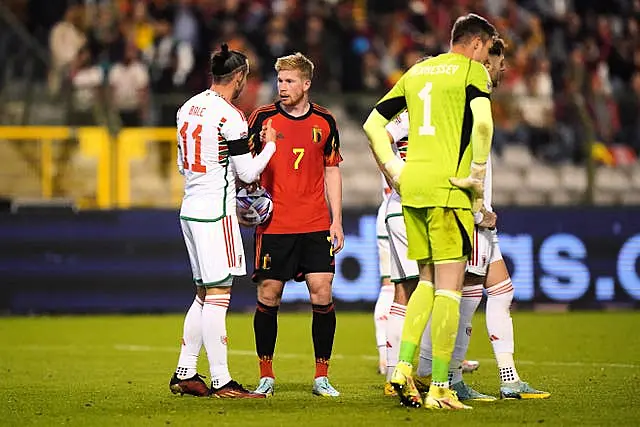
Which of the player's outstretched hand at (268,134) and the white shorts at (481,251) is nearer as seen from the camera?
the white shorts at (481,251)

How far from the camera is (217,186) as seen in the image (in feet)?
30.4

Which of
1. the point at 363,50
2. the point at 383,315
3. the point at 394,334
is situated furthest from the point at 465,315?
the point at 363,50

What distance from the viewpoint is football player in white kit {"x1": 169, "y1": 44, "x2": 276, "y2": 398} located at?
918 cm

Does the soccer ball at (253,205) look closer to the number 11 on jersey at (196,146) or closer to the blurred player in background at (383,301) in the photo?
the number 11 on jersey at (196,146)

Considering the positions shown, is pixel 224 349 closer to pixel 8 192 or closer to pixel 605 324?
pixel 605 324

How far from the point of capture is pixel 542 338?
46.6ft

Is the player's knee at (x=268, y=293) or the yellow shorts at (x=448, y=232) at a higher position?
the yellow shorts at (x=448, y=232)

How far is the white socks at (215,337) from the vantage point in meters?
9.24

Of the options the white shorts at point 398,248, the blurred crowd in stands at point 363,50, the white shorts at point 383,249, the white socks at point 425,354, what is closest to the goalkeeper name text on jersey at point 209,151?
the white shorts at point 398,248

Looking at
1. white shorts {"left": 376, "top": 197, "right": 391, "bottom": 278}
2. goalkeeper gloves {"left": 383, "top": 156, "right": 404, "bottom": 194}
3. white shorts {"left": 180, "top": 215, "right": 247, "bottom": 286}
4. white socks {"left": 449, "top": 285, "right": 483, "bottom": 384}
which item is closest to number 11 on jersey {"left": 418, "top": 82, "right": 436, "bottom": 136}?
goalkeeper gloves {"left": 383, "top": 156, "right": 404, "bottom": 194}

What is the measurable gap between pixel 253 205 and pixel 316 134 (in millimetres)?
726

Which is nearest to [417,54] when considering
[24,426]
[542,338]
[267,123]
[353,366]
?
[542,338]

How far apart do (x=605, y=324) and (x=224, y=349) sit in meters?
7.61

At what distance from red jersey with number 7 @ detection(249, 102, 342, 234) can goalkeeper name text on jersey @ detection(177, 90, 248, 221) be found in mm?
411
